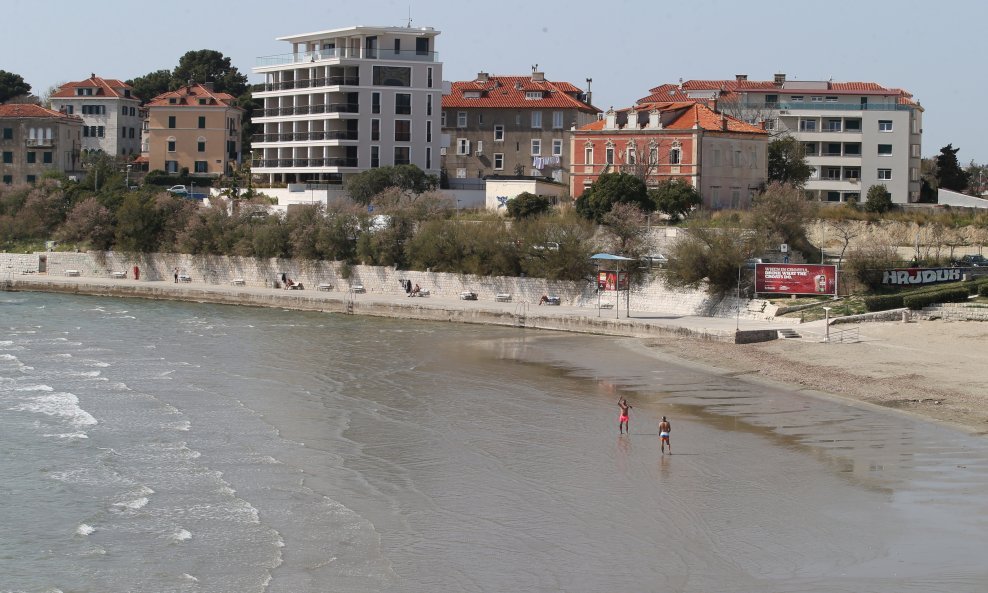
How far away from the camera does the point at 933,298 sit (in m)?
47.6

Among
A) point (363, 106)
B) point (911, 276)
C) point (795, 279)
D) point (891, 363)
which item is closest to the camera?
point (891, 363)

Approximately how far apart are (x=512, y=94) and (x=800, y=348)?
2164 inches

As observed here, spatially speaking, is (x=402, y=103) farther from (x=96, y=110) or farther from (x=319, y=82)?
(x=96, y=110)

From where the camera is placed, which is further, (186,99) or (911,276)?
(186,99)

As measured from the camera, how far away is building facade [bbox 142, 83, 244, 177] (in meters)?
103

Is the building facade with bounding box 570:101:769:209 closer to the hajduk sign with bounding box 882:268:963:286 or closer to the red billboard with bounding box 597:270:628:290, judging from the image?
the red billboard with bounding box 597:270:628:290

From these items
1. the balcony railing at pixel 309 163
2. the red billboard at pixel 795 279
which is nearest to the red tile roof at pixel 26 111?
the balcony railing at pixel 309 163

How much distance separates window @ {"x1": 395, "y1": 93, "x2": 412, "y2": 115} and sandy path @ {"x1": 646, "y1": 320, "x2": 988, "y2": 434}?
4260 centimetres

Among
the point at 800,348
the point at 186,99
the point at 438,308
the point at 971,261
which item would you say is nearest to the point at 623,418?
the point at 800,348

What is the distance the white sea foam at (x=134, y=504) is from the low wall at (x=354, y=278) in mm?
32747

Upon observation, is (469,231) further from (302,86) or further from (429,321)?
(302,86)

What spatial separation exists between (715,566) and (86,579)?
10985mm

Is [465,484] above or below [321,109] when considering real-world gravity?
below

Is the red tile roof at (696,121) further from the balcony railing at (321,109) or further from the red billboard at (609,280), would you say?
the balcony railing at (321,109)
